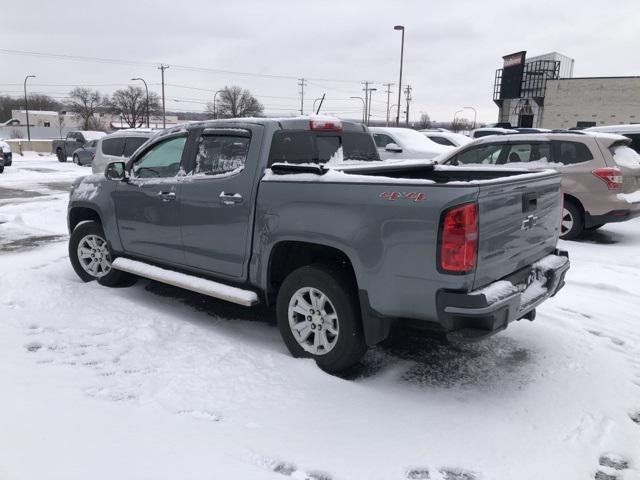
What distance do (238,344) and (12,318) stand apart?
223 centimetres

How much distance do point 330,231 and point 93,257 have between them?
3567 millimetres

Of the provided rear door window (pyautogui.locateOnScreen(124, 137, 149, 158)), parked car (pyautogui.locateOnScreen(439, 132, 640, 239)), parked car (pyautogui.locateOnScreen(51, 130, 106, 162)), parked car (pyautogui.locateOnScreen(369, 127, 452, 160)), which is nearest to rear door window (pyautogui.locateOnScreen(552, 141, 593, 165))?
parked car (pyautogui.locateOnScreen(439, 132, 640, 239))

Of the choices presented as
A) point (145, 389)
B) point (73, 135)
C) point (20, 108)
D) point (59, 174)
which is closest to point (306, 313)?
point (145, 389)

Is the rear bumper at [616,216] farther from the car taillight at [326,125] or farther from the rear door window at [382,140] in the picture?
the rear door window at [382,140]

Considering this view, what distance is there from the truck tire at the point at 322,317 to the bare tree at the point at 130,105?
84566mm

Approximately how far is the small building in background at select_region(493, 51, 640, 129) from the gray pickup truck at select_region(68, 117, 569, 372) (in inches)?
1744

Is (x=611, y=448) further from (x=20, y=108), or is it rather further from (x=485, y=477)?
(x=20, y=108)

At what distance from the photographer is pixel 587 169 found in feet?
27.0

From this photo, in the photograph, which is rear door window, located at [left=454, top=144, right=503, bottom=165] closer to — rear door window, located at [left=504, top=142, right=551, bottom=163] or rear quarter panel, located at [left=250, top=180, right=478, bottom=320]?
rear door window, located at [left=504, top=142, right=551, bottom=163]

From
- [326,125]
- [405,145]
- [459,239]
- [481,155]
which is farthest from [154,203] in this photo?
[405,145]

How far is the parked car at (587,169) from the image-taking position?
8.11m

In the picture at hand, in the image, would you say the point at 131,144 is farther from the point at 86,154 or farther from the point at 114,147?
the point at 86,154

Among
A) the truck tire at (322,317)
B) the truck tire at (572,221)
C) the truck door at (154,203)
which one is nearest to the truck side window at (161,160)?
the truck door at (154,203)

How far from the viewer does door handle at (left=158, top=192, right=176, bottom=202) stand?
4.91 m
